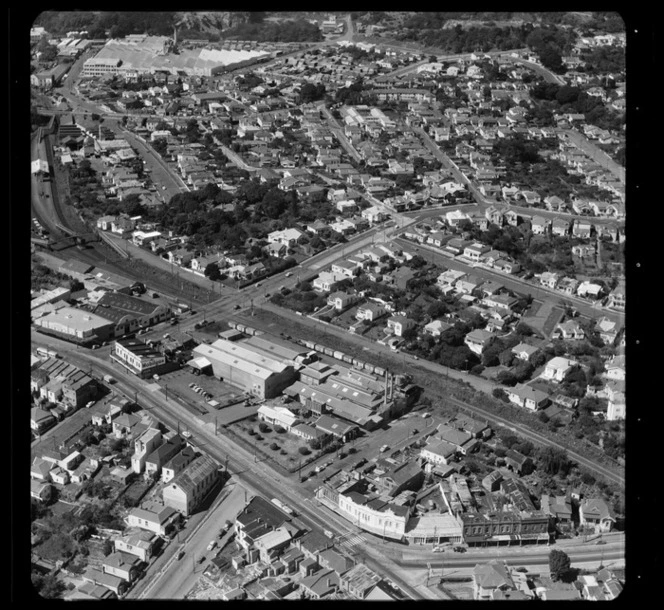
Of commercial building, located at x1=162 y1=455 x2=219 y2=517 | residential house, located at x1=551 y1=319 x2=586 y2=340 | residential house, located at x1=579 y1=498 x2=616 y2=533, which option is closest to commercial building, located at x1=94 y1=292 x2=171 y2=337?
commercial building, located at x1=162 y1=455 x2=219 y2=517

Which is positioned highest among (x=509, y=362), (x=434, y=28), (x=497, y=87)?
(x=434, y=28)

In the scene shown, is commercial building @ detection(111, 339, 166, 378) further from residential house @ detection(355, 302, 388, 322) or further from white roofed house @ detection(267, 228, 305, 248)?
white roofed house @ detection(267, 228, 305, 248)

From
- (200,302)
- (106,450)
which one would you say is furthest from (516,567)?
(200,302)

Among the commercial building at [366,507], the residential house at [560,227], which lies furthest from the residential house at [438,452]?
the residential house at [560,227]

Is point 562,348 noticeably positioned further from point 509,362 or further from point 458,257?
point 458,257

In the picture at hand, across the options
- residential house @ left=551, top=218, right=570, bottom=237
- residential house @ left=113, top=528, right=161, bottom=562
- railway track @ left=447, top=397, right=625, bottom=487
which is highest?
residential house @ left=551, top=218, right=570, bottom=237
